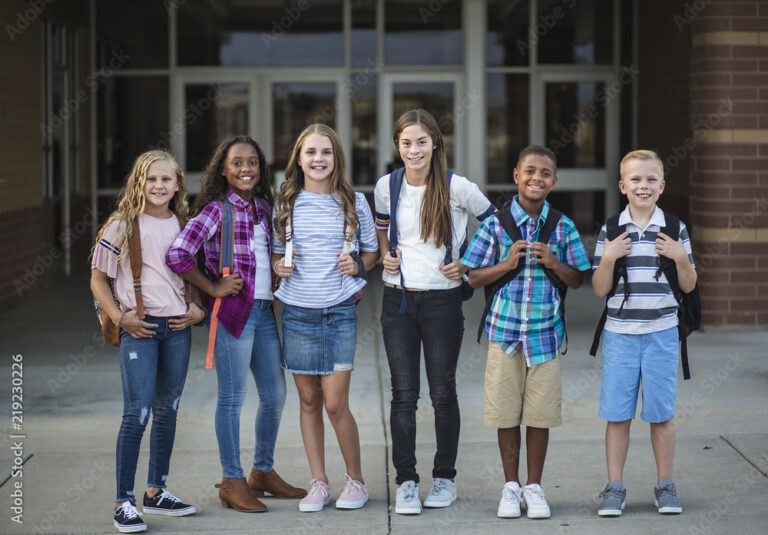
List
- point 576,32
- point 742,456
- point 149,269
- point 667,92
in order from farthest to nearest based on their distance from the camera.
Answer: point 576,32 → point 667,92 → point 742,456 → point 149,269

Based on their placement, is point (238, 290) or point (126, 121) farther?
point (126, 121)

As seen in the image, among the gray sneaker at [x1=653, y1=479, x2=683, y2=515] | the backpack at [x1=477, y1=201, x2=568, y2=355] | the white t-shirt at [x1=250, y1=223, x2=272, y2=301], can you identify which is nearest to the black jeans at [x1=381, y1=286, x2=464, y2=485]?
the backpack at [x1=477, y1=201, x2=568, y2=355]

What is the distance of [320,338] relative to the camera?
463cm

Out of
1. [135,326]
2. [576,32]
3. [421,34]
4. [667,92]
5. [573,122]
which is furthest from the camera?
[421,34]

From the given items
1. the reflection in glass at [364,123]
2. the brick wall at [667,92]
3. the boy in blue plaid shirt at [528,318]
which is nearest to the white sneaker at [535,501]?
the boy in blue plaid shirt at [528,318]

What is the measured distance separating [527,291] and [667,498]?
1112mm

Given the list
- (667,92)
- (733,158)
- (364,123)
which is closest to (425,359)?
(733,158)

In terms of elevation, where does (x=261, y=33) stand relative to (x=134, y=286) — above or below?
above

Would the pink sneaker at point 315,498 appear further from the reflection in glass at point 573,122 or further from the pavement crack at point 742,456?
the reflection in glass at point 573,122

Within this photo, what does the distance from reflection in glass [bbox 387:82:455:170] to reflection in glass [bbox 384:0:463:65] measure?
0.33m

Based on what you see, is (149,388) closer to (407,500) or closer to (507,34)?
(407,500)

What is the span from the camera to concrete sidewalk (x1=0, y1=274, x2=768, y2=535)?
458 cm

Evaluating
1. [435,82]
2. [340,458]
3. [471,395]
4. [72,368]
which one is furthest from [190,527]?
[435,82]

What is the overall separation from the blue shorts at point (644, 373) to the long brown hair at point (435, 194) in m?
0.88
